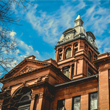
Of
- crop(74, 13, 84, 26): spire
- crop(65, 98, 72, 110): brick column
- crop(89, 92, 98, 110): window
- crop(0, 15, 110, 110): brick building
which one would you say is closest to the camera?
crop(89, 92, 98, 110): window

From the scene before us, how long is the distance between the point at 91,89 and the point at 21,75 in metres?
12.2

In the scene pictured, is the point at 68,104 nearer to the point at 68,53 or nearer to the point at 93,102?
the point at 93,102

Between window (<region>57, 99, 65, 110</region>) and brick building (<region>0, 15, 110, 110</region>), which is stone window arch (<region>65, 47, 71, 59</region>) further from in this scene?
window (<region>57, 99, 65, 110</region>)

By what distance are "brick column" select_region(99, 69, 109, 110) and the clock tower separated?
17.3m

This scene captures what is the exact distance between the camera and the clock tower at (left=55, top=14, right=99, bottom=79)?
42.7 metres

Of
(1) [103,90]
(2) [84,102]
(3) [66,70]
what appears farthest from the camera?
(3) [66,70]

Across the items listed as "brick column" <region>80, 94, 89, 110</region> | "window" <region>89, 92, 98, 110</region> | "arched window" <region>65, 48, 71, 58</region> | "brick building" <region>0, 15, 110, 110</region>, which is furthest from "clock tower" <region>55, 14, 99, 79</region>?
"window" <region>89, 92, 98, 110</region>

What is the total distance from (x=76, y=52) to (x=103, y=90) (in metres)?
23.2

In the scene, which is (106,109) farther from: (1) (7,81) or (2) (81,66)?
(2) (81,66)

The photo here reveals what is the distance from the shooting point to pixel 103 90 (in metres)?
21.9

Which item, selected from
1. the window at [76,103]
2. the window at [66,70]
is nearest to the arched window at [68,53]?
the window at [66,70]

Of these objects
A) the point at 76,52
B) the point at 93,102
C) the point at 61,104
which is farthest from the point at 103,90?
the point at 76,52

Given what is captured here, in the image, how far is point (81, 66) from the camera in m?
41.8

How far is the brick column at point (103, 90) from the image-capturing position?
819 inches
